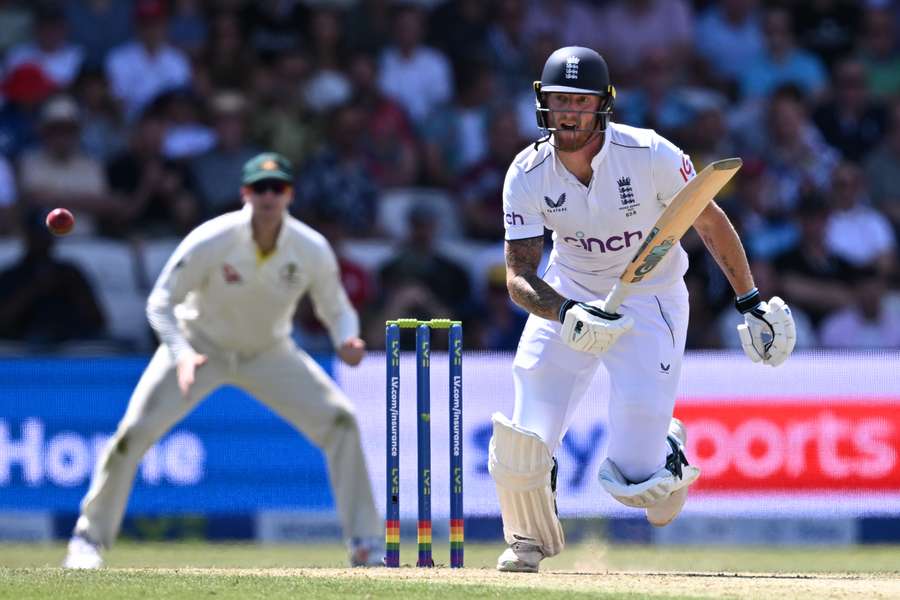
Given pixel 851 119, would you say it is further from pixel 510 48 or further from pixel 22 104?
pixel 22 104

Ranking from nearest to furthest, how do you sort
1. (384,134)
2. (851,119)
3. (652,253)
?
(652,253), (384,134), (851,119)

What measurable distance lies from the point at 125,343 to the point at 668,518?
454 centimetres

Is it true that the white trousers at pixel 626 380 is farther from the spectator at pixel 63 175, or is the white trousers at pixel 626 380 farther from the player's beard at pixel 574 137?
the spectator at pixel 63 175

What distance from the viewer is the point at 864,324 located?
10500mm

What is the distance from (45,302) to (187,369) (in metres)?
3.03

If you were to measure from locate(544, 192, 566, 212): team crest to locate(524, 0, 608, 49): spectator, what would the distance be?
633cm

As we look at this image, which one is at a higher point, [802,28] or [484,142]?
[802,28]

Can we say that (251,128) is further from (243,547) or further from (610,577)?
(610,577)

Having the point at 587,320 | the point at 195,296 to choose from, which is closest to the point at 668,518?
the point at 587,320

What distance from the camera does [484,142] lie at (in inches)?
448

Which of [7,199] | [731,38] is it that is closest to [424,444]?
[7,199]

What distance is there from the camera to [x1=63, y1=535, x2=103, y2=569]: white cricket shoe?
692 centimetres

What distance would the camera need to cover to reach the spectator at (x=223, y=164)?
34.8 ft

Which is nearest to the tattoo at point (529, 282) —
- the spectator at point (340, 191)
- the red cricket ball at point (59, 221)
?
the red cricket ball at point (59, 221)
